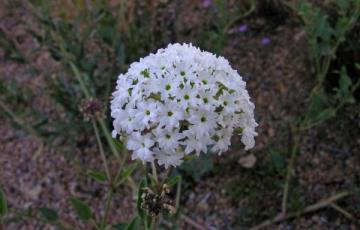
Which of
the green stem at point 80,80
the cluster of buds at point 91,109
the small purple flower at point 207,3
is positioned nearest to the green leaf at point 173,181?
the cluster of buds at point 91,109

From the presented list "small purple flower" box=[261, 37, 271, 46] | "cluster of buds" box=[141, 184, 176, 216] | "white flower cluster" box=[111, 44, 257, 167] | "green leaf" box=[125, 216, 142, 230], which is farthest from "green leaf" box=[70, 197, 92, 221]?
"small purple flower" box=[261, 37, 271, 46]

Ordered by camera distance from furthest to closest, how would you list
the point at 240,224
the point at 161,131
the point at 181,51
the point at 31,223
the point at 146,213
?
1. the point at 31,223
2. the point at 240,224
3. the point at 146,213
4. the point at 181,51
5. the point at 161,131

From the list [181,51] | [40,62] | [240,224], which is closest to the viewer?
[181,51]

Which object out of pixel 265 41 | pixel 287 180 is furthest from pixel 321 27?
pixel 265 41

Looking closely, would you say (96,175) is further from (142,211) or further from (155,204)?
(155,204)

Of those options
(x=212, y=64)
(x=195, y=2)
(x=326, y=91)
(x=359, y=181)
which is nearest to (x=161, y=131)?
(x=212, y=64)

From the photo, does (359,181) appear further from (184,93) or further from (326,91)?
(184,93)

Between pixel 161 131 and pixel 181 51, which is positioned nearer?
pixel 161 131

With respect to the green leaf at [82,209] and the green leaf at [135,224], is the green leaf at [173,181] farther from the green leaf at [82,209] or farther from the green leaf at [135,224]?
the green leaf at [82,209]
